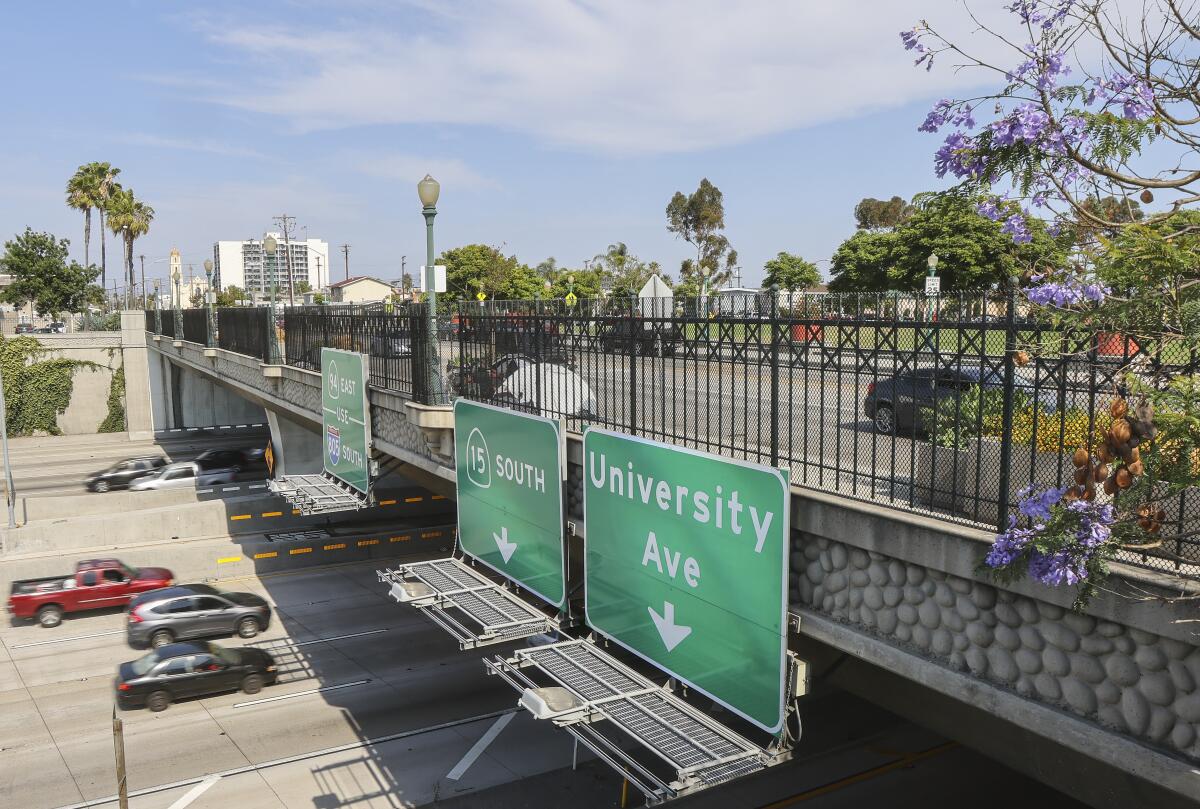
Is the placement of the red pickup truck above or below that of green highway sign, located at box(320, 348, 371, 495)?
below

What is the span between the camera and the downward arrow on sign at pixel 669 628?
9.07 meters

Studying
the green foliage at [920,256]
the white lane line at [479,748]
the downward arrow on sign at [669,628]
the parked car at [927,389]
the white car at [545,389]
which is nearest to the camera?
the parked car at [927,389]

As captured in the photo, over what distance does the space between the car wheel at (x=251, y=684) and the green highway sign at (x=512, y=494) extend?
8192mm

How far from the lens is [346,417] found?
20.0 m

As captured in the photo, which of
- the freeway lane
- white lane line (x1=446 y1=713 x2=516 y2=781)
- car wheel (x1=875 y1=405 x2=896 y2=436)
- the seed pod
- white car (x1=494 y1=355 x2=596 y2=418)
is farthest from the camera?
white lane line (x1=446 y1=713 x2=516 y2=781)

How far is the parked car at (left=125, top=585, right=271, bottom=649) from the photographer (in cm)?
2238

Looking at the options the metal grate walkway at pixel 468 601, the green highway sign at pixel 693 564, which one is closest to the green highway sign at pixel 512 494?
the metal grate walkway at pixel 468 601

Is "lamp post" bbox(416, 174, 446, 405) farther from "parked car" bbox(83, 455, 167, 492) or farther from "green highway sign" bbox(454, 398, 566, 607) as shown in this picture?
"parked car" bbox(83, 455, 167, 492)

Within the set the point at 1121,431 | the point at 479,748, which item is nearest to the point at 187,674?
the point at 479,748

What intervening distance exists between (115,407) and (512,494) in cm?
5323

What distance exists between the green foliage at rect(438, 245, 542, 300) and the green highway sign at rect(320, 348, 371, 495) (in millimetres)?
58674

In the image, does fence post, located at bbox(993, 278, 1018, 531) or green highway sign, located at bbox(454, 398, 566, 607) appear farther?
green highway sign, located at bbox(454, 398, 566, 607)

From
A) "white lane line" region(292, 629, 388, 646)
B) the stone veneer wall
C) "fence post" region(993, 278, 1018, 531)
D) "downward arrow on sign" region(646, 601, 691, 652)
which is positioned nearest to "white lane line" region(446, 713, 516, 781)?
"white lane line" region(292, 629, 388, 646)

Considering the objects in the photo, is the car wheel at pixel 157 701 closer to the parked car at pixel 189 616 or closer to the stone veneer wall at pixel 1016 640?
the parked car at pixel 189 616
